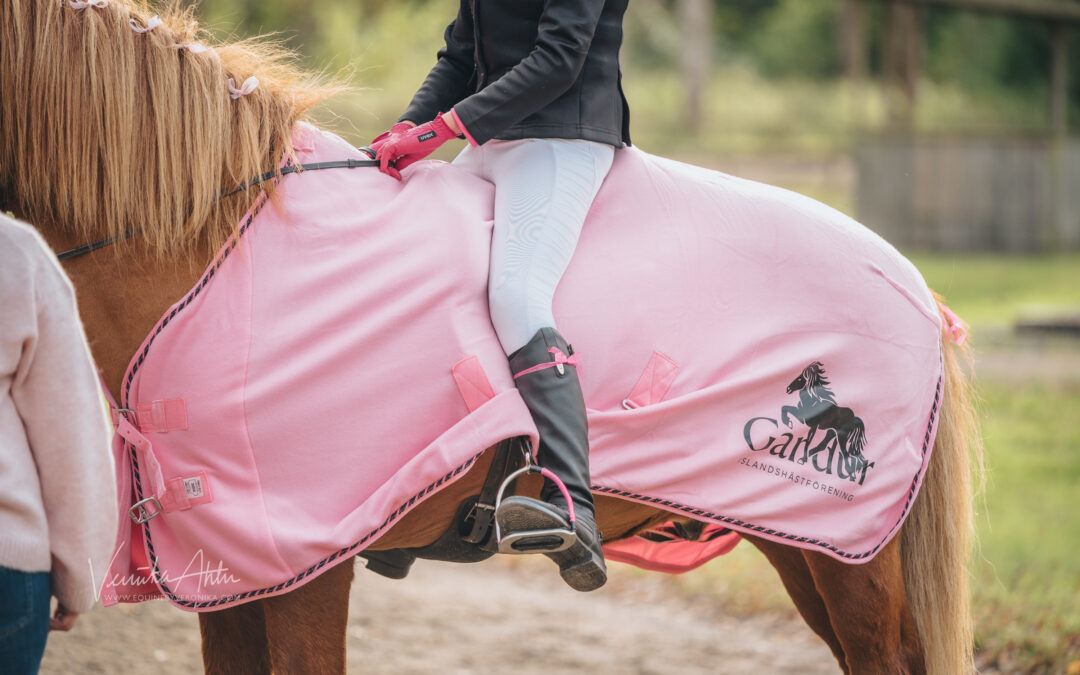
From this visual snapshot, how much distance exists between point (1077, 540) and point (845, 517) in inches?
132

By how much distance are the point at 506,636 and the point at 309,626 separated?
241 centimetres

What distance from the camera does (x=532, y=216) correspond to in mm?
2355

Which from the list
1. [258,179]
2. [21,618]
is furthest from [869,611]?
[21,618]

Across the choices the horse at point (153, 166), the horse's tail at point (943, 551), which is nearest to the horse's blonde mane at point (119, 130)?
the horse at point (153, 166)

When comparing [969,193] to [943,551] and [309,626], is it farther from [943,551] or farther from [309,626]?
[309,626]

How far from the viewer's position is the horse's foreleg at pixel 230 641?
8.13 feet

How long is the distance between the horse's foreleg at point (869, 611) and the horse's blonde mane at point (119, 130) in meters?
1.75

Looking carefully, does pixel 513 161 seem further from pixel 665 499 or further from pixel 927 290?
pixel 927 290

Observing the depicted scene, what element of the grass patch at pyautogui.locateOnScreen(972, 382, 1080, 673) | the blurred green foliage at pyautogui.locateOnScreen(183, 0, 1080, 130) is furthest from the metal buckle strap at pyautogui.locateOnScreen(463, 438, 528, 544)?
the blurred green foliage at pyautogui.locateOnScreen(183, 0, 1080, 130)

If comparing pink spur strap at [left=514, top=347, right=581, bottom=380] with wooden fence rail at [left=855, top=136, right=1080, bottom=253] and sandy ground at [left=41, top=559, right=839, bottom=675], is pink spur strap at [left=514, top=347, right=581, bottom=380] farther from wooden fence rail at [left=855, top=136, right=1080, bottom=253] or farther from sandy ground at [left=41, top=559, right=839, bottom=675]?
wooden fence rail at [left=855, top=136, right=1080, bottom=253]

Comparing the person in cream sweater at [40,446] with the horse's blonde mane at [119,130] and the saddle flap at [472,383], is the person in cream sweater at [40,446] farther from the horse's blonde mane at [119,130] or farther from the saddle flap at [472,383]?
the saddle flap at [472,383]

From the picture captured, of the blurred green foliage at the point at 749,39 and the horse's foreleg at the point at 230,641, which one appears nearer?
the horse's foreleg at the point at 230,641

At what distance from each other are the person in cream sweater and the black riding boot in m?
0.85

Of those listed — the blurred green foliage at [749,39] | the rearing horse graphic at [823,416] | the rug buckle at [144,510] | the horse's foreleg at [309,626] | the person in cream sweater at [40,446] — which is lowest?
the blurred green foliage at [749,39]
